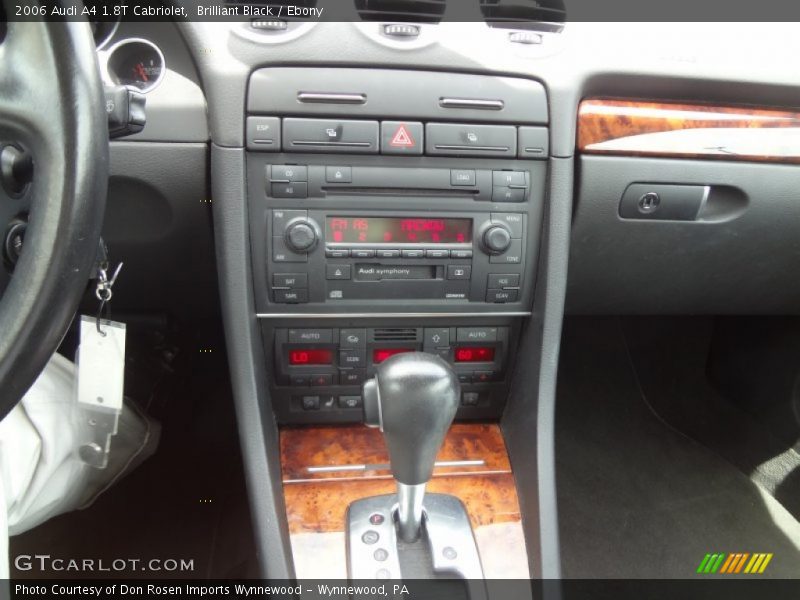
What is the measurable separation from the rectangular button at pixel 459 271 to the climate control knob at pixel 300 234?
0.74ft

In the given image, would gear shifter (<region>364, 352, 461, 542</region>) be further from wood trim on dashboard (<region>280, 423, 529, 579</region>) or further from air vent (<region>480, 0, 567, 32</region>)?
air vent (<region>480, 0, 567, 32</region>)

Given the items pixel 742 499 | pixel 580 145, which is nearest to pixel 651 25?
pixel 580 145

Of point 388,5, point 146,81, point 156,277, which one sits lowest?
point 156,277

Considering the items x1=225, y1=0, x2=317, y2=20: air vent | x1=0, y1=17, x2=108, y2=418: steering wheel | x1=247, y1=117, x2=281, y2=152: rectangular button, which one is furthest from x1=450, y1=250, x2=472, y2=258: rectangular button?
x1=0, y1=17, x2=108, y2=418: steering wheel

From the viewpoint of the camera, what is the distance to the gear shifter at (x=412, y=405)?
2.79 feet

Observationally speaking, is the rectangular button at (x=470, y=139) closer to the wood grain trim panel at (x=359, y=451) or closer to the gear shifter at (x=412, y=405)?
the gear shifter at (x=412, y=405)

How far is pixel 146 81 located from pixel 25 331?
573 millimetres

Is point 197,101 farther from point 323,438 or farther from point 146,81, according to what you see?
point 323,438

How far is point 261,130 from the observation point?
1.02 metres

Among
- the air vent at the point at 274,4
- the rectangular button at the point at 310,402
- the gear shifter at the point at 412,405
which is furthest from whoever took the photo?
the rectangular button at the point at 310,402

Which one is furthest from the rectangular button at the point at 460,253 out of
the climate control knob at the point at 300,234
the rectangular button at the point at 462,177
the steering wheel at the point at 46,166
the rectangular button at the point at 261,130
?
the steering wheel at the point at 46,166

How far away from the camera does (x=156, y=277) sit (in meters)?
1.27

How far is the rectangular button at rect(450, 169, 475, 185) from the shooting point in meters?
1.09

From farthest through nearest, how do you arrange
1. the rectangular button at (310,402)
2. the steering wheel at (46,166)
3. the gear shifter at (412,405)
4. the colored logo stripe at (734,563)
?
the colored logo stripe at (734,563) < the rectangular button at (310,402) < the gear shifter at (412,405) < the steering wheel at (46,166)
